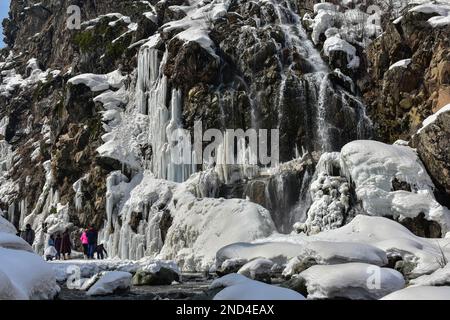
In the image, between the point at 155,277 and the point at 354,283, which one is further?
the point at 155,277

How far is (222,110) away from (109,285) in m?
15.3

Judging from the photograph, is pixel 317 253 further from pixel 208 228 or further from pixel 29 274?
pixel 208 228

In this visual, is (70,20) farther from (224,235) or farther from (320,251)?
(320,251)

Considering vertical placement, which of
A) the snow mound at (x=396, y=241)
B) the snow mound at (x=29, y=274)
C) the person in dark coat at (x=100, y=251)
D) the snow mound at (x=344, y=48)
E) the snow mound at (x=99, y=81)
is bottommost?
the person in dark coat at (x=100, y=251)

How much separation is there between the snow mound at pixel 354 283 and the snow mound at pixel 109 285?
150 inches

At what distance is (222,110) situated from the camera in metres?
24.3

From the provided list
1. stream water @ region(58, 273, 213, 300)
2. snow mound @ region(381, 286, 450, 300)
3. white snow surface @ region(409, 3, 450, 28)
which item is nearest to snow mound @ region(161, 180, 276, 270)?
stream water @ region(58, 273, 213, 300)

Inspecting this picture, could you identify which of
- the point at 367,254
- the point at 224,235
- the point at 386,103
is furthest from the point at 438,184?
the point at 367,254

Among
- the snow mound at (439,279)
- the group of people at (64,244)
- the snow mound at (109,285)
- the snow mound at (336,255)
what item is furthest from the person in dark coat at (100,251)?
the snow mound at (439,279)

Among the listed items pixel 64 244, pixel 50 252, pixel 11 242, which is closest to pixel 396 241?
pixel 11 242

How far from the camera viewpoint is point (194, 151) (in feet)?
78.9

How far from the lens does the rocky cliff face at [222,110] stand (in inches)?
768

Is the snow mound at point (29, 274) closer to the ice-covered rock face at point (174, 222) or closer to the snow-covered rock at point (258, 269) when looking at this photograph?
the snow-covered rock at point (258, 269)

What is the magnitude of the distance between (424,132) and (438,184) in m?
1.84
